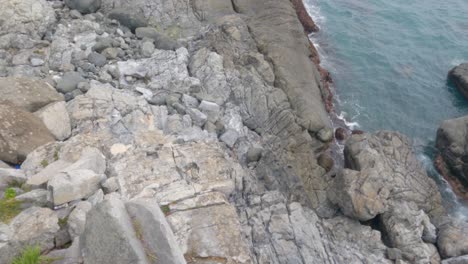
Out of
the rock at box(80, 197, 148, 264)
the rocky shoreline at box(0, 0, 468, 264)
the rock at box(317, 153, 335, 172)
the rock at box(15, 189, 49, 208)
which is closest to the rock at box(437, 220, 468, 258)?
the rocky shoreline at box(0, 0, 468, 264)

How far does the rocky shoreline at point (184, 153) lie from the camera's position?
1262 cm

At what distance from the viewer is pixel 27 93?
1800 centimetres

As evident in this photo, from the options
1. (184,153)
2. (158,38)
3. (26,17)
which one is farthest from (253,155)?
(26,17)

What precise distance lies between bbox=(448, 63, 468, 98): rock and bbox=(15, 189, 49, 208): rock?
38.5 metres

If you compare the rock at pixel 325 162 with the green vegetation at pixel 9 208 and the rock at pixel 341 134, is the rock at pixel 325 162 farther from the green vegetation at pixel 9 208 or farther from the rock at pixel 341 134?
the green vegetation at pixel 9 208

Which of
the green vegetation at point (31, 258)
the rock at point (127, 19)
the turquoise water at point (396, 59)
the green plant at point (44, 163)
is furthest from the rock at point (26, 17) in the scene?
the turquoise water at point (396, 59)

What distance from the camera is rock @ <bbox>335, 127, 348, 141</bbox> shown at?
3059cm

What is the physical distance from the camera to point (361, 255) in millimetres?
18828

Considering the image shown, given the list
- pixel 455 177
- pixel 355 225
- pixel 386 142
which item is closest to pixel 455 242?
pixel 355 225

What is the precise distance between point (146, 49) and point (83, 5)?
5992mm

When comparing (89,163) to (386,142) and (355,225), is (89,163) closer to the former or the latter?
(355,225)

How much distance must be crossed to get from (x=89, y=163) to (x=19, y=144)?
3.56 metres

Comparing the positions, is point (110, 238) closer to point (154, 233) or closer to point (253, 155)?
point (154, 233)

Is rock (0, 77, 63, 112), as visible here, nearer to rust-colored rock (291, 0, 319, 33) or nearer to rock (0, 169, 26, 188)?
rock (0, 169, 26, 188)
